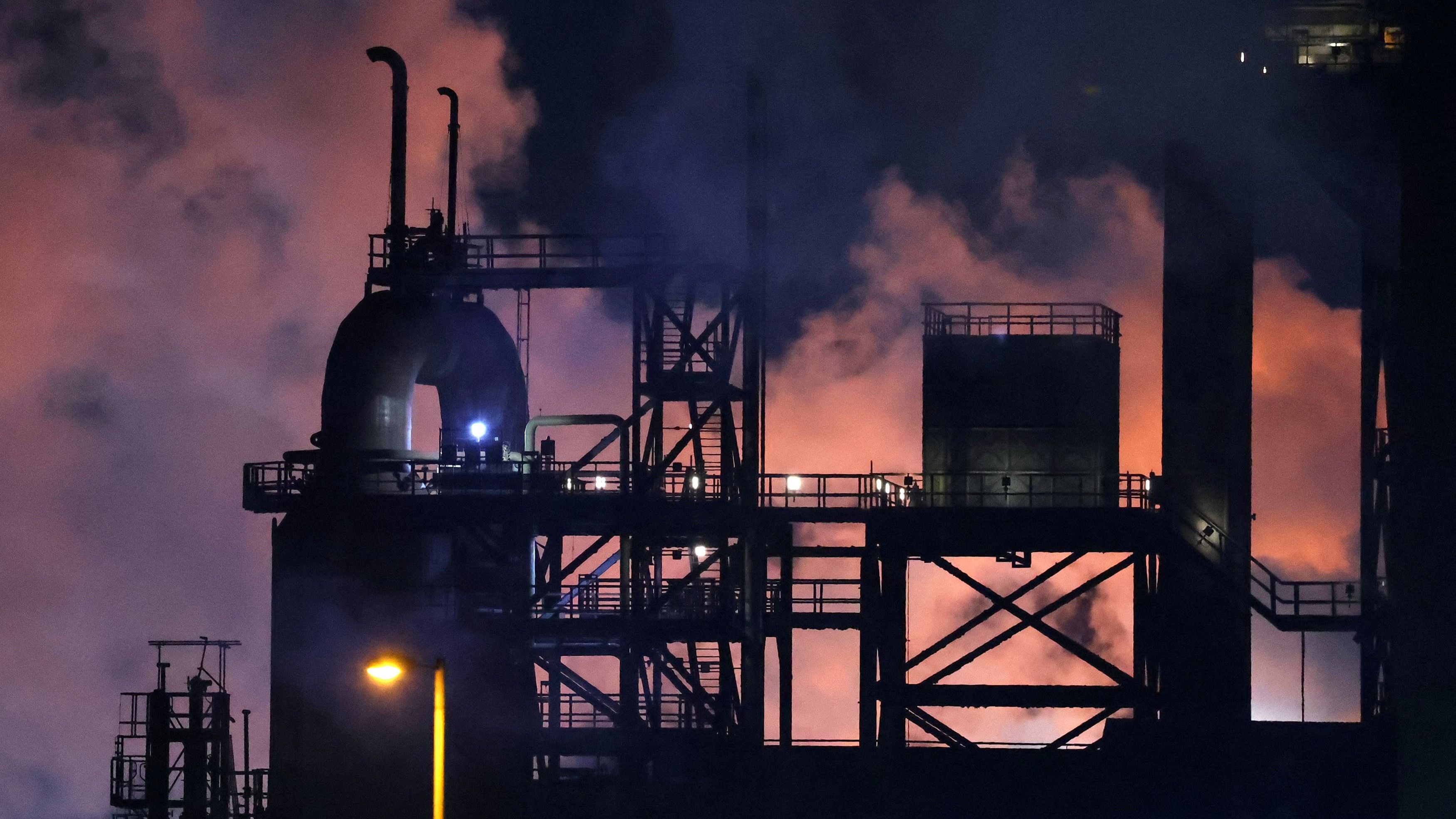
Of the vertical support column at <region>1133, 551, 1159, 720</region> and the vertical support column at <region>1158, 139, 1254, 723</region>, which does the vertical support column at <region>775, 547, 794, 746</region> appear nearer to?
the vertical support column at <region>1133, 551, 1159, 720</region>

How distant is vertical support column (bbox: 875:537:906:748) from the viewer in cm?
4572

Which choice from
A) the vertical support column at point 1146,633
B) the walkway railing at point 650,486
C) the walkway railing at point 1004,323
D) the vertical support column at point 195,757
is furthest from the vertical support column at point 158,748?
the vertical support column at point 1146,633

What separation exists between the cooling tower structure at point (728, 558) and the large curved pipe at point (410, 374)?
0.25 ft

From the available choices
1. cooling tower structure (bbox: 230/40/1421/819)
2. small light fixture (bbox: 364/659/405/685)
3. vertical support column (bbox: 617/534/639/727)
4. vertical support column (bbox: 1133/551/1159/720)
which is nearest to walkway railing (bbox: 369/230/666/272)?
cooling tower structure (bbox: 230/40/1421/819)

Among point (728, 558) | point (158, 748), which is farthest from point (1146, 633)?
point (158, 748)

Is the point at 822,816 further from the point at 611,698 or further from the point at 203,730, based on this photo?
the point at 203,730

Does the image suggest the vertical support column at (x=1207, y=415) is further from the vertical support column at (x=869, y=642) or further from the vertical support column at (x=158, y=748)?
the vertical support column at (x=158, y=748)

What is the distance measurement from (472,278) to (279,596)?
27.0 ft

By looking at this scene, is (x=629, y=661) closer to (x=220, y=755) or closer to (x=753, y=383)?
(x=753, y=383)

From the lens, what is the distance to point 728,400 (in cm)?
4484

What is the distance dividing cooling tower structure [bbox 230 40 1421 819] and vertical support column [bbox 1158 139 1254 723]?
0.24 ft

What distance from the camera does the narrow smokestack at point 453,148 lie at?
48.6 metres

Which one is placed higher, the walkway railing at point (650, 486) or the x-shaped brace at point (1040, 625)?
the walkway railing at point (650, 486)

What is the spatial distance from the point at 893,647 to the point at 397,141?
15.8 meters
